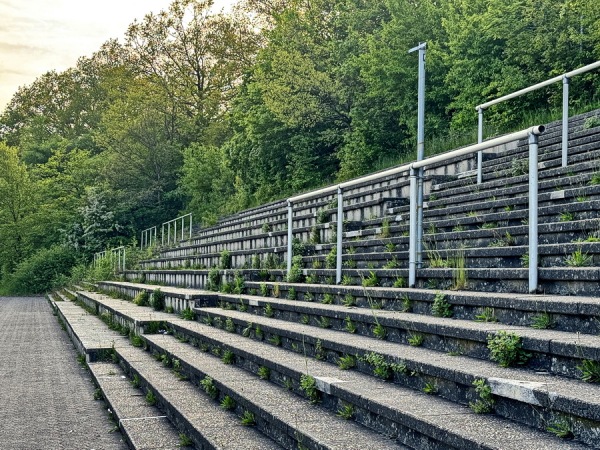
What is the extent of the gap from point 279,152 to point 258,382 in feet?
81.2

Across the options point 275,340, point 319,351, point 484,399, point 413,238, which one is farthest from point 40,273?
point 484,399

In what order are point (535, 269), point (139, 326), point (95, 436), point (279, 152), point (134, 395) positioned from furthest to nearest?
1. point (279, 152)
2. point (139, 326)
3. point (134, 395)
4. point (95, 436)
5. point (535, 269)

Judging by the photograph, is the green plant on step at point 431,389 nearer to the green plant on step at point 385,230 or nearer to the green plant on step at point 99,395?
the green plant on step at point 385,230

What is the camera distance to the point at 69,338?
45.7 feet

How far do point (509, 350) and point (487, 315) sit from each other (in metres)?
0.82

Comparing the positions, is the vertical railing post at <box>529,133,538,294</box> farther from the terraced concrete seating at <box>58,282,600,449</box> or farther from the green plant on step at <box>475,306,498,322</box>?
the terraced concrete seating at <box>58,282,600,449</box>

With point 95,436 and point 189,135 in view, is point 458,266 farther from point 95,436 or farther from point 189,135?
point 189,135

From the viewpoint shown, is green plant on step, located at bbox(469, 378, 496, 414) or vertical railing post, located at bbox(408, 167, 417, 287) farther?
vertical railing post, located at bbox(408, 167, 417, 287)

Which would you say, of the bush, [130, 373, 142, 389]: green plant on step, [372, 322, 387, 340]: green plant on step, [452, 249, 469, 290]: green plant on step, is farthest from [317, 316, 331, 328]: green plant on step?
the bush

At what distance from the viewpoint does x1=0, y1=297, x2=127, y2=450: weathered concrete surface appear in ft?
19.2

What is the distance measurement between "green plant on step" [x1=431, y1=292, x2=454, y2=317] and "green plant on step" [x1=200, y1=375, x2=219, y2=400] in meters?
1.75

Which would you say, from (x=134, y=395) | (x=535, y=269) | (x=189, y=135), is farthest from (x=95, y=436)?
(x=189, y=135)

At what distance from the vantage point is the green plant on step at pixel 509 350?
11.9 ft

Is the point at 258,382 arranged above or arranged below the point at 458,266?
below
